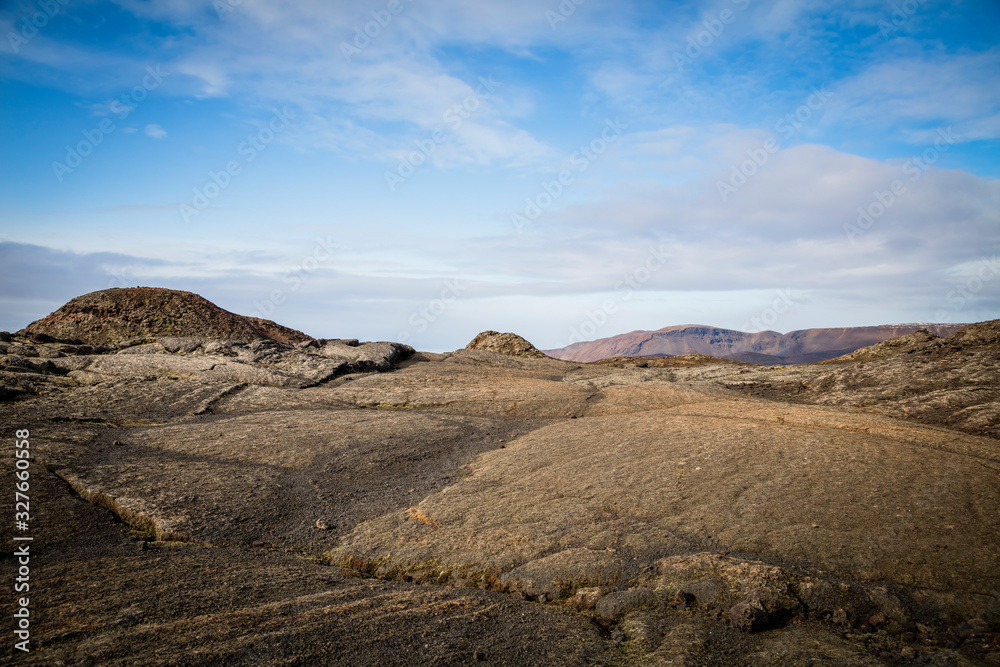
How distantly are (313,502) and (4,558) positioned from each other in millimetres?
2738

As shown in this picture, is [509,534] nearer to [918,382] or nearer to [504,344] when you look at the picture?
[918,382]

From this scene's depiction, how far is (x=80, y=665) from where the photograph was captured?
3107mm

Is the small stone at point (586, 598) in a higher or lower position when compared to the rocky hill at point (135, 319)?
lower

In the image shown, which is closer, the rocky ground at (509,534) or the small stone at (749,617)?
the rocky ground at (509,534)

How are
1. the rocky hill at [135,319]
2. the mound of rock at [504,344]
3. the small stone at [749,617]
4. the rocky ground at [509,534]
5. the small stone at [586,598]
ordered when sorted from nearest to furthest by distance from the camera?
1. the rocky ground at [509,534]
2. the small stone at [749,617]
3. the small stone at [586,598]
4. the rocky hill at [135,319]
5. the mound of rock at [504,344]

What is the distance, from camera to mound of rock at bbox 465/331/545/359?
21906 mm

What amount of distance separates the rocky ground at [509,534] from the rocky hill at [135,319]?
911cm

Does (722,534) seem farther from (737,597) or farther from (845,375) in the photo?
(845,375)

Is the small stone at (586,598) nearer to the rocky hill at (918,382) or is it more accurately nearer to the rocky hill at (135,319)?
the rocky hill at (918,382)

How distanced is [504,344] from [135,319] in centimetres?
1356

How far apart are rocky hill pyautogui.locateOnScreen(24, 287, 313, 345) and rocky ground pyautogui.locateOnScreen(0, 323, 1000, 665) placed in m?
9.11

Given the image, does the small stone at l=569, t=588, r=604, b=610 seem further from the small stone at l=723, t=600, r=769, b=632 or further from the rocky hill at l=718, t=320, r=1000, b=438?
the rocky hill at l=718, t=320, r=1000, b=438

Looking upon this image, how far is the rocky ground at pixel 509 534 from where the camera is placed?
3566 millimetres

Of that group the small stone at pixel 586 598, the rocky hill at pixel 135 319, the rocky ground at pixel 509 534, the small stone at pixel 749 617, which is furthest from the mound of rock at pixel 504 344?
the small stone at pixel 749 617
